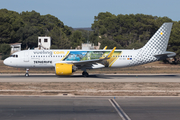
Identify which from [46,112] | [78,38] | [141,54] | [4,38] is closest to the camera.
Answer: [46,112]

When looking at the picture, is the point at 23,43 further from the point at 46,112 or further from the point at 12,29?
the point at 46,112

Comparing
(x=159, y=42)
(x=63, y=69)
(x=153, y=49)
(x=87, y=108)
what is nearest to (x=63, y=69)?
(x=63, y=69)

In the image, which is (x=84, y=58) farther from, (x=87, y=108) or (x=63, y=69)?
(x=87, y=108)

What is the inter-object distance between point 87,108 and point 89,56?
16.1 metres

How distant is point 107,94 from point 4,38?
72.5 metres

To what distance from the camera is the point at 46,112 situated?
1183cm

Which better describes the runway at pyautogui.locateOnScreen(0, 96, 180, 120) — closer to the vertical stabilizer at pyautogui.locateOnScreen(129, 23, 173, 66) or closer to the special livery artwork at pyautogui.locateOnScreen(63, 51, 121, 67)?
the special livery artwork at pyautogui.locateOnScreen(63, 51, 121, 67)

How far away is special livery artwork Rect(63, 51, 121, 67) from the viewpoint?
28.2 m

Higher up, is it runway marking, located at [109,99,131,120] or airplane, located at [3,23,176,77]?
airplane, located at [3,23,176,77]

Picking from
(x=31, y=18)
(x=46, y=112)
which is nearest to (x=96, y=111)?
(x=46, y=112)

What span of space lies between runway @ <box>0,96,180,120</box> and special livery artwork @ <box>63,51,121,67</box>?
12.9 m

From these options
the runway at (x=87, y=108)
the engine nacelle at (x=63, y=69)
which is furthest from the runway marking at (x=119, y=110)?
the engine nacelle at (x=63, y=69)

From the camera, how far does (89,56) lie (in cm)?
2855

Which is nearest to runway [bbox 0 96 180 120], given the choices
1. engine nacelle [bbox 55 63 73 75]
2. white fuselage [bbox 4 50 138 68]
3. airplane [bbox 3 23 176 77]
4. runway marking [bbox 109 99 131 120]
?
runway marking [bbox 109 99 131 120]
